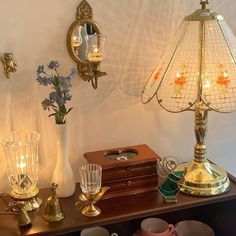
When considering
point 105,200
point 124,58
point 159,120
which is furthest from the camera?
point 159,120

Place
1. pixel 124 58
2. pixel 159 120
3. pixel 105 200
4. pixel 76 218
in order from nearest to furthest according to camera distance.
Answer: pixel 76 218 → pixel 105 200 → pixel 124 58 → pixel 159 120

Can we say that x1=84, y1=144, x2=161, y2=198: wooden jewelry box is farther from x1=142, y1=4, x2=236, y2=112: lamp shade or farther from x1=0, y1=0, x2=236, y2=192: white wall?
x1=142, y1=4, x2=236, y2=112: lamp shade

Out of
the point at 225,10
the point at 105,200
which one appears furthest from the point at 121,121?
the point at 225,10

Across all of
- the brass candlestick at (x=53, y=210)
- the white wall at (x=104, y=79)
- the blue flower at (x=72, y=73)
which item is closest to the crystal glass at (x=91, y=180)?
the brass candlestick at (x=53, y=210)

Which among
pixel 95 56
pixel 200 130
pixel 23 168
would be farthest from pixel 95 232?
pixel 95 56

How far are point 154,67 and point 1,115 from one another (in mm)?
596

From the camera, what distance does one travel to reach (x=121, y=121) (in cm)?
148

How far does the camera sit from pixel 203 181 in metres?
1.33

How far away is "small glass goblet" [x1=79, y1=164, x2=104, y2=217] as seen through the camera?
4.00 ft

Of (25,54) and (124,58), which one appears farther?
(124,58)

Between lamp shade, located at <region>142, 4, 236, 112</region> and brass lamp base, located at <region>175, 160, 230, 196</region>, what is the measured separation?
0.83 feet

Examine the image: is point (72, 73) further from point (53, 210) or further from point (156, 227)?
point (156, 227)

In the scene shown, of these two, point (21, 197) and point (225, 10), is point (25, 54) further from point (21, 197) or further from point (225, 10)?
point (225, 10)

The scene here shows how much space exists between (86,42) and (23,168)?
19.0 inches
